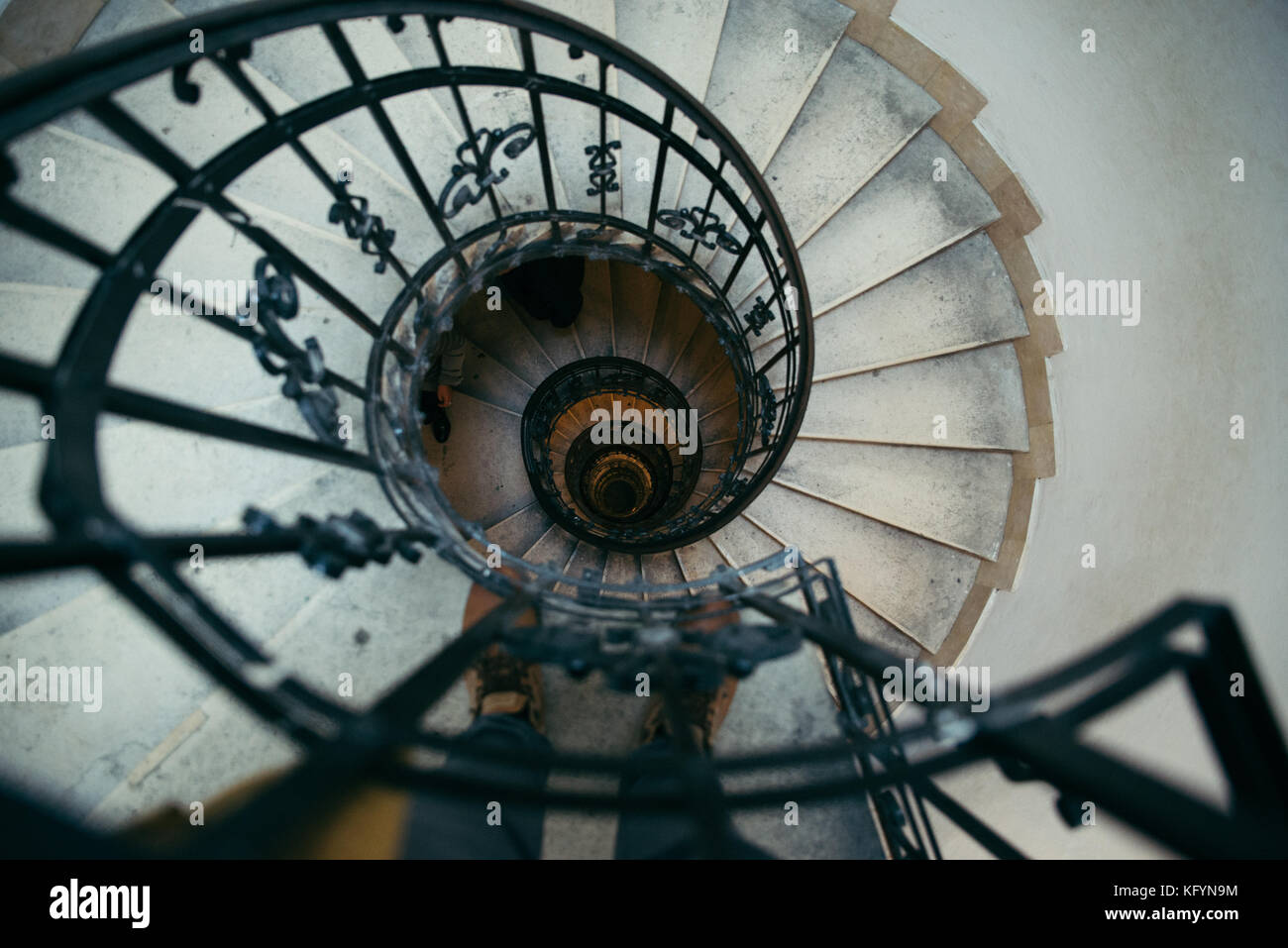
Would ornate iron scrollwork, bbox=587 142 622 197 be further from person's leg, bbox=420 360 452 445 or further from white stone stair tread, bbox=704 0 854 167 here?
person's leg, bbox=420 360 452 445

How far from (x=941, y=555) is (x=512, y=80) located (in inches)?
170

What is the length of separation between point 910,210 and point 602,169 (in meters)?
2.41

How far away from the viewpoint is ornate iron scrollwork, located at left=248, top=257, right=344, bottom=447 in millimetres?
2584

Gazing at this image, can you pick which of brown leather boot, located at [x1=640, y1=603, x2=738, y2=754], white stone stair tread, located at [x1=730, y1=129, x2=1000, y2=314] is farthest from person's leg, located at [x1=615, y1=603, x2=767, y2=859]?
white stone stair tread, located at [x1=730, y1=129, x2=1000, y2=314]

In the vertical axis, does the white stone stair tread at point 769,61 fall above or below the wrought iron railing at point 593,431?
above

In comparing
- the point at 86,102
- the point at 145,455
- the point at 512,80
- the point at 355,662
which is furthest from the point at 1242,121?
the point at 145,455

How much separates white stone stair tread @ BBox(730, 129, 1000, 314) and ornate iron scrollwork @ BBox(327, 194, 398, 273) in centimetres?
295

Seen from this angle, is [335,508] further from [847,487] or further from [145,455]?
[847,487]

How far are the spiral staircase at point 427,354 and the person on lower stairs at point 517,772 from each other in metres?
0.13

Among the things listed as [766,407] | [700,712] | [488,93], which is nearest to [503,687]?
[700,712]

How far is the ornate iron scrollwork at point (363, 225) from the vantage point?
9.82 ft

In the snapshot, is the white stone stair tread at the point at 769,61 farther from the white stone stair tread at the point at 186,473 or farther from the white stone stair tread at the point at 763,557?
the white stone stair tread at the point at 186,473

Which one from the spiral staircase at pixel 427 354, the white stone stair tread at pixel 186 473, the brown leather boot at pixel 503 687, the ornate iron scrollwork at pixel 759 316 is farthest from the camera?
the ornate iron scrollwork at pixel 759 316

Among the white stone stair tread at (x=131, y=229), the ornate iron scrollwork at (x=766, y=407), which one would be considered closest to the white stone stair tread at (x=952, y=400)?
the ornate iron scrollwork at (x=766, y=407)
